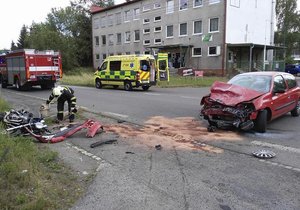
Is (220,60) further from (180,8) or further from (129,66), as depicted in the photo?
(129,66)

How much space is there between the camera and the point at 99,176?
5.04m

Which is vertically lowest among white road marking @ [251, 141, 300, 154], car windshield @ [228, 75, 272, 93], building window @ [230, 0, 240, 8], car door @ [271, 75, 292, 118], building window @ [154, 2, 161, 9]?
white road marking @ [251, 141, 300, 154]

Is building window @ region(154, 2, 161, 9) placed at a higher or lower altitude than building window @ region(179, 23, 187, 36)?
higher

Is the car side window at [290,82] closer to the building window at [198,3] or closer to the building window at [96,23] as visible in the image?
the building window at [198,3]

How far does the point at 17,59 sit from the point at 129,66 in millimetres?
7328

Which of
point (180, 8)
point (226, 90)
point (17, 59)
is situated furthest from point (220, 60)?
point (226, 90)

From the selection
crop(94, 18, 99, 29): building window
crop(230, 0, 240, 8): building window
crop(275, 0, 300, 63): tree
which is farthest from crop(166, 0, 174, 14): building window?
crop(275, 0, 300, 63): tree

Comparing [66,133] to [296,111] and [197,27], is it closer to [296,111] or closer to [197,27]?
[296,111]

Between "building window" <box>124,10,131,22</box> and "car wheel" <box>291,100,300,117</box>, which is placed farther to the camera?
"building window" <box>124,10,131,22</box>

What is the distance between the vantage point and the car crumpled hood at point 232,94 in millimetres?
8172

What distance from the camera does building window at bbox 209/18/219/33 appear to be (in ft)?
114

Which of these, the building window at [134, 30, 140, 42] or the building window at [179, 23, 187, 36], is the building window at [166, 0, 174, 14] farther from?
the building window at [134, 30, 140, 42]

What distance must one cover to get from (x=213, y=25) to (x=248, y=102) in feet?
94.5

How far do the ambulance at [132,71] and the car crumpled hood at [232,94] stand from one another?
12.7 meters
